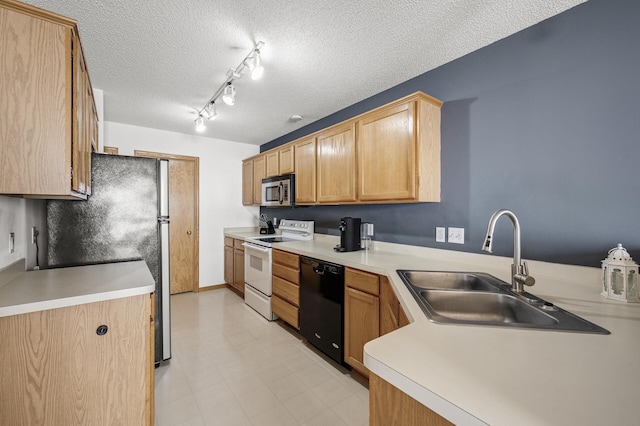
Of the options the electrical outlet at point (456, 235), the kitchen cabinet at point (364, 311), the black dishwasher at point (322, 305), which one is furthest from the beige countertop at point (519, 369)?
the black dishwasher at point (322, 305)

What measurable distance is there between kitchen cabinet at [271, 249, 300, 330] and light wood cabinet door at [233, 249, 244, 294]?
951 millimetres

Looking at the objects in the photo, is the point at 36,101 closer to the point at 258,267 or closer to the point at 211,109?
the point at 211,109

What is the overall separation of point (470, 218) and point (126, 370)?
235cm

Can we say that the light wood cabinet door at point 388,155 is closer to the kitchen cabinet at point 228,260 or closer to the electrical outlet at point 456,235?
the electrical outlet at point 456,235

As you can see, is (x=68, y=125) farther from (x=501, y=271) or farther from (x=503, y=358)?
(x=501, y=271)

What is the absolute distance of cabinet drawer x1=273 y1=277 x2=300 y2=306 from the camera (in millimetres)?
2650

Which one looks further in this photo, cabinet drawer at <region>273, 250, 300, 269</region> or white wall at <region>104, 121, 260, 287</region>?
white wall at <region>104, 121, 260, 287</region>

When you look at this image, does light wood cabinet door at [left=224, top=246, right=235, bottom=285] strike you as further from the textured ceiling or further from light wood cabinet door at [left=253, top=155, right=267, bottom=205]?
the textured ceiling

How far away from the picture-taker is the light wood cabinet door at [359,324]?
6.04 ft

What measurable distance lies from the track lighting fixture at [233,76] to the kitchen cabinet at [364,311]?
1.68 meters

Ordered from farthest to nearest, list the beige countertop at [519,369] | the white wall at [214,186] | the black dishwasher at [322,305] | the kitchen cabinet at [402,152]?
the white wall at [214,186]
the black dishwasher at [322,305]
the kitchen cabinet at [402,152]
the beige countertop at [519,369]

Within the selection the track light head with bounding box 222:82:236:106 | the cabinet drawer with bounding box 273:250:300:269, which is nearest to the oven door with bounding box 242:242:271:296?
the cabinet drawer with bounding box 273:250:300:269

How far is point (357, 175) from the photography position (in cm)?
246

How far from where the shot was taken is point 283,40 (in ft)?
6.01
